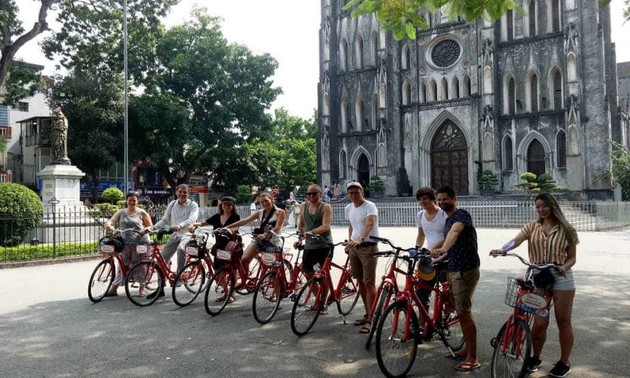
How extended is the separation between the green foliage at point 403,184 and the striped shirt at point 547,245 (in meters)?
29.9

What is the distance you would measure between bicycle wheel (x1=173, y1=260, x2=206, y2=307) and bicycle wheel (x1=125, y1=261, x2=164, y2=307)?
31cm

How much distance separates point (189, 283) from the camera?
7871 millimetres

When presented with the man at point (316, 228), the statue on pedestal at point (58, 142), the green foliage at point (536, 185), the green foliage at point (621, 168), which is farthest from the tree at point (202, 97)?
the man at point (316, 228)

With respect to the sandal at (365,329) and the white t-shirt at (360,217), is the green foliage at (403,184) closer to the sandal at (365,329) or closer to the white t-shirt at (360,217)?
the white t-shirt at (360,217)

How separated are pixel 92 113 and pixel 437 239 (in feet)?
107

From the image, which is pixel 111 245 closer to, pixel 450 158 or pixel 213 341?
pixel 213 341

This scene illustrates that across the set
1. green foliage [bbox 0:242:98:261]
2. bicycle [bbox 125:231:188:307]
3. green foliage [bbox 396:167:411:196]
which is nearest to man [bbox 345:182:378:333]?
bicycle [bbox 125:231:188:307]

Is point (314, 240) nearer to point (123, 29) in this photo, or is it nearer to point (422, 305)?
point (422, 305)

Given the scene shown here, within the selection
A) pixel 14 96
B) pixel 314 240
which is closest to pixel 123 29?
pixel 14 96

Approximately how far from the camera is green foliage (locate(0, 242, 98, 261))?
12.8 metres

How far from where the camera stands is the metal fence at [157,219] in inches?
552

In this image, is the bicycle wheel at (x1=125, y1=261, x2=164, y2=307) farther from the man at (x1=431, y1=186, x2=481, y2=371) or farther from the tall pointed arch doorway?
the tall pointed arch doorway

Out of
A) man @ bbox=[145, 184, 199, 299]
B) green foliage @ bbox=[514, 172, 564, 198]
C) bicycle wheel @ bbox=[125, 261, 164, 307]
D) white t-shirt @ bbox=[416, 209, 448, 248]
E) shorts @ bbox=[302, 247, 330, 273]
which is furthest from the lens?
green foliage @ bbox=[514, 172, 564, 198]

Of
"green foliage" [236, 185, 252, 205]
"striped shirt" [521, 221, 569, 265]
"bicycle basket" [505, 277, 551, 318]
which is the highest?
"green foliage" [236, 185, 252, 205]
